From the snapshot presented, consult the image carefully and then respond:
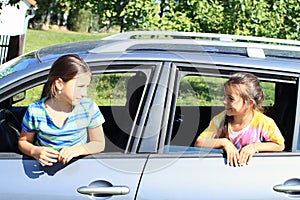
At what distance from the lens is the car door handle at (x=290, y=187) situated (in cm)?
288

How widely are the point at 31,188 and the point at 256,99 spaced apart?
53.6 inches

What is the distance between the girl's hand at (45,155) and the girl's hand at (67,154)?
29mm

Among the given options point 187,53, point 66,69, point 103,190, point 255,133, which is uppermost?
point 187,53

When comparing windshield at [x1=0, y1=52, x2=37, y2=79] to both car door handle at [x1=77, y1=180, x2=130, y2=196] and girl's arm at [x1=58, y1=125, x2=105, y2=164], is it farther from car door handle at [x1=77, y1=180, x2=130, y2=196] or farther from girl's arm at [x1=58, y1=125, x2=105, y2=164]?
car door handle at [x1=77, y1=180, x2=130, y2=196]

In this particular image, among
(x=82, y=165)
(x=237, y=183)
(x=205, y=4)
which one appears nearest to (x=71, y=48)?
(x=82, y=165)

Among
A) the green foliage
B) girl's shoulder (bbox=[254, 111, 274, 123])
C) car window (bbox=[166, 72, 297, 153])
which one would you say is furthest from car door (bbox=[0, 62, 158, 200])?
the green foliage

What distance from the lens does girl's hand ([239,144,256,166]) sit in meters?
2.97

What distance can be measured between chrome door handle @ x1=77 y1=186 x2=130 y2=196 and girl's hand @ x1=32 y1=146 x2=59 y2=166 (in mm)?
213

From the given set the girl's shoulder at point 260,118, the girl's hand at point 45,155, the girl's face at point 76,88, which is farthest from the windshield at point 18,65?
the girl's shoulder at point 260,118

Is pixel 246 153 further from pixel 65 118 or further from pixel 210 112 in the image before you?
pixel 210 112

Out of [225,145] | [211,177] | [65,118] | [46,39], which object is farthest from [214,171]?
[46,39]

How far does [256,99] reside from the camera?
3256 mm

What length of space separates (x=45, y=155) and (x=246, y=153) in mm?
1065

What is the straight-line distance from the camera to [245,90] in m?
3.17
